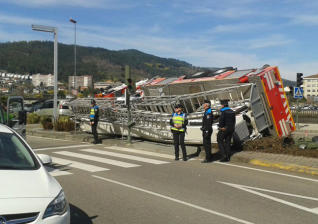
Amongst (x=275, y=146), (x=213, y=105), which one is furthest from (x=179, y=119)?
(x=275, y=146)

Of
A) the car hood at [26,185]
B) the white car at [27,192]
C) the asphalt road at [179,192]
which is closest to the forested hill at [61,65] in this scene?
the asphalt road at [179,192]

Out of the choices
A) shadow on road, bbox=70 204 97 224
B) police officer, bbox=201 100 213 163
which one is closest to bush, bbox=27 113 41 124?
police officer, bbox=201 100 213 163

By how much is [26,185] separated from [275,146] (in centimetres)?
923

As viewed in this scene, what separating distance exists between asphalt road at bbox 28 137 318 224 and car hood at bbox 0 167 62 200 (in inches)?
49.2

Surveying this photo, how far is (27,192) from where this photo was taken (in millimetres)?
3936

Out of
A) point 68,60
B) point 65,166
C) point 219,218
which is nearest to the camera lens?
point 219,218

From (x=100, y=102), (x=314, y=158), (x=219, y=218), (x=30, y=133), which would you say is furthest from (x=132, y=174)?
(x=30, y=133)

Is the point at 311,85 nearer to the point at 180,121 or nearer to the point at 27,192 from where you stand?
the point at 180,121

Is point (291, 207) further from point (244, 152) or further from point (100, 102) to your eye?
point (100, 102)

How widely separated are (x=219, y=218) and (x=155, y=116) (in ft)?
28.5

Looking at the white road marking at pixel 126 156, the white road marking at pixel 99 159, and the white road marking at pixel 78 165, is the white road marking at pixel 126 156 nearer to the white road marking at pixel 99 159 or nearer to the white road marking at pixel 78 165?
the white road marking at pixel 99 159

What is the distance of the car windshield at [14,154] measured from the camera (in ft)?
15.5

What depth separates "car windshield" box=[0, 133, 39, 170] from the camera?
4710 millimetres

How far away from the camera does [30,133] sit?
20.5 metres
